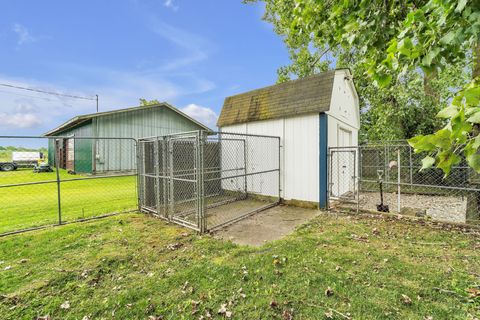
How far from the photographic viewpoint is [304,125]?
7016mm

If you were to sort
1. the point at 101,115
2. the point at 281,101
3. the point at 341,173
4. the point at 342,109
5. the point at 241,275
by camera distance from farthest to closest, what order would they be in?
the point at 101,115, the point at 342,109, the point at 341,173, the point at 281,101, the point at 241,275

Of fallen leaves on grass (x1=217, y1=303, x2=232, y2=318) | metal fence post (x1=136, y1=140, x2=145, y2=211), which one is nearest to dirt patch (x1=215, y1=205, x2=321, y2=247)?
fallen leaves on grass (x1=217, y1=303, x2=232, y2=318)

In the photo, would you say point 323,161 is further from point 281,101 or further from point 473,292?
point 473,292

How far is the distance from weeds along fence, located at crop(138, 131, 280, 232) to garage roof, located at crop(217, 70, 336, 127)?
0.98 metres

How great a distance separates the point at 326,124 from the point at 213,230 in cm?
431

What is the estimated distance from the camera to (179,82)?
65.1 feet

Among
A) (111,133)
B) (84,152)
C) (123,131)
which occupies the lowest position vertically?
(84,152)

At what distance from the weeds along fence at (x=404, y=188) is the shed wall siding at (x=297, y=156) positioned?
517 mm

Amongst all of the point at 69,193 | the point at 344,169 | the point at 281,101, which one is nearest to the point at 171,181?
the point at 281,101

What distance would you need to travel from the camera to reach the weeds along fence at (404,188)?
224 inches

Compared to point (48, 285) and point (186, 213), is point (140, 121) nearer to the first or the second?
point (186, 213)

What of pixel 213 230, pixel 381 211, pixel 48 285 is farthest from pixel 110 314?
pixel 381 211

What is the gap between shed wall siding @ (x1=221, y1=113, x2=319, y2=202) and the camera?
678cm

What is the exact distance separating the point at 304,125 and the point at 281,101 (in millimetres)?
1282
